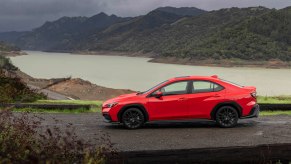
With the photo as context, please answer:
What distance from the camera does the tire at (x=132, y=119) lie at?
12.0m

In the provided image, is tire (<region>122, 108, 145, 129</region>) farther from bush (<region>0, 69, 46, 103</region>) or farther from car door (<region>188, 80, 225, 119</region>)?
bush (<region>0, 69, 46, 103</region>)

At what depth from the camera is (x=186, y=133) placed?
37.1ft

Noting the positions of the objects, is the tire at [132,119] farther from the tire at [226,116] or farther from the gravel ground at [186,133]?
the tire at [226,116]

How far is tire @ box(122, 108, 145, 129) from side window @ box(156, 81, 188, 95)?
94 centimetres

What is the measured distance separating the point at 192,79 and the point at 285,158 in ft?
14.1

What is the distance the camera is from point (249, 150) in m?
8.20

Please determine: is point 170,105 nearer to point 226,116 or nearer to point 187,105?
point 187,105

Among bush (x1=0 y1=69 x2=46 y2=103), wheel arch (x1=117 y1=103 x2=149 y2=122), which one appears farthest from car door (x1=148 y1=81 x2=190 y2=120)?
bush (x1=0 y1=69 x2=46 y2=103)

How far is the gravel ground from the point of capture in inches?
389

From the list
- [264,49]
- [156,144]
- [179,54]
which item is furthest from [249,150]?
[179,54]

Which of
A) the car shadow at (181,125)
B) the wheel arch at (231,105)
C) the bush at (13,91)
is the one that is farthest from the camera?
the bush at (13,91)

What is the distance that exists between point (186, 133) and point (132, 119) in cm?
166

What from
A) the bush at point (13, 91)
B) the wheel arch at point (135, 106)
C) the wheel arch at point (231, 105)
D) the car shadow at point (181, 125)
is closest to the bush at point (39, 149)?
the wheel arch at point (135, 106)

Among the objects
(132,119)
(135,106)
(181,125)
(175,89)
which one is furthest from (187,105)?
(132,119)
